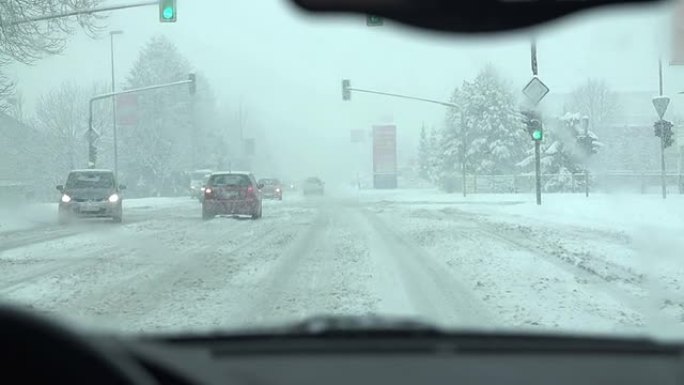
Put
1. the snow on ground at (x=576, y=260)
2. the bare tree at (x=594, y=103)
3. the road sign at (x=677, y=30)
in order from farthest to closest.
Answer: the bare tree at (x=594, y=103), the snow on ground at (x=576, y=260), the road sign at (x=677, y=30)

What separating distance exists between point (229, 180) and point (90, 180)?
451 centimetres

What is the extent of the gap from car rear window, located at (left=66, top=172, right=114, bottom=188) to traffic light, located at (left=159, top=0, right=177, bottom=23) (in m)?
9.72

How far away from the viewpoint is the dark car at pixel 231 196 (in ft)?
95.6

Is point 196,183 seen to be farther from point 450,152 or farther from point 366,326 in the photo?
point 366,326

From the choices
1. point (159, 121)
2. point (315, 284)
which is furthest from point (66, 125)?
point (315, 284)

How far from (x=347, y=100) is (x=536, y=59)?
7.58 m

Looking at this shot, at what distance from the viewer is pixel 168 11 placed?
20.3 metres

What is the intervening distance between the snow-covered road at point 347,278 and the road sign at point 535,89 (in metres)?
7.41

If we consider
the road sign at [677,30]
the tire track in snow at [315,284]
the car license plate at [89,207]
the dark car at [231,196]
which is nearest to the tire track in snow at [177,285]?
the tire track in snow at [315,284]

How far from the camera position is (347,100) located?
33.1 metres

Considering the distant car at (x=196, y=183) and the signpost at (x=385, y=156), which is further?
the signpost at (x=385, y=156)

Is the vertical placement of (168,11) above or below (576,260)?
above

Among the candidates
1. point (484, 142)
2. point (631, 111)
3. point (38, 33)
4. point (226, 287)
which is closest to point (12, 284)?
point (226, 287)

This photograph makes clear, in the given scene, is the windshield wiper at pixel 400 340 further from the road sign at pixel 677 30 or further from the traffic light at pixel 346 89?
the traffic light at pixel 346 89
